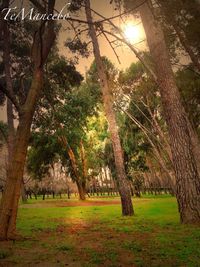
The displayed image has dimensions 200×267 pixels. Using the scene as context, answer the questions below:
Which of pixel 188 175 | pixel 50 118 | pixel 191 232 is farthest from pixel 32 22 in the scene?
pixel 191 232

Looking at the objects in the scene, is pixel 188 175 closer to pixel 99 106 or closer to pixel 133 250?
A: pixel 133 250

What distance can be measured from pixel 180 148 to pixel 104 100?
6688 mm

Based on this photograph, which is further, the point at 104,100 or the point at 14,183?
the point at 104,100

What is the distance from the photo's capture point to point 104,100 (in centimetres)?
1516

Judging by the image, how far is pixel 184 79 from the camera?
1916 cm

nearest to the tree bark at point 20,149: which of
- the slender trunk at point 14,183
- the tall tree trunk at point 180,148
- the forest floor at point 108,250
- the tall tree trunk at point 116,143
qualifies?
the slender trunk at point 14,183

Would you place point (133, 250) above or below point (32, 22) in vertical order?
below

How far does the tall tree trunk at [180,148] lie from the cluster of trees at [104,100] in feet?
0.09

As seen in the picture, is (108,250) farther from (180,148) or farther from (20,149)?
(180,148)

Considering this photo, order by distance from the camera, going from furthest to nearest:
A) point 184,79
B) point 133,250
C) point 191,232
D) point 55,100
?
point 55,100 < point 184,79 < point 191,232 < point 133,250

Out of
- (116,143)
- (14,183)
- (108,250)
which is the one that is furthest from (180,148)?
(116,143)

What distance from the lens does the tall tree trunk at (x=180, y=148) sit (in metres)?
8.95

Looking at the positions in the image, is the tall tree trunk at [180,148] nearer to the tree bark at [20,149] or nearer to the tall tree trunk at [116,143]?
the tree bark at [20,149]

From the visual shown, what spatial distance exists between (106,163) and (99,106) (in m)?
13.8
